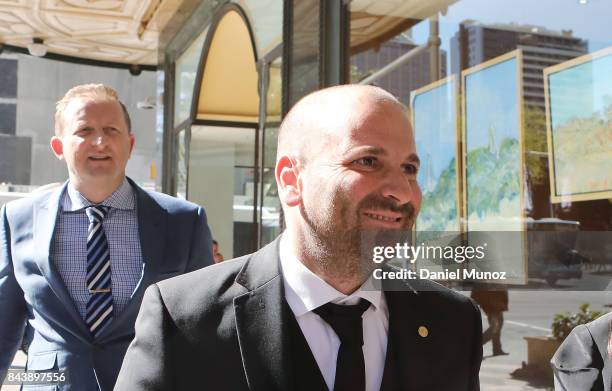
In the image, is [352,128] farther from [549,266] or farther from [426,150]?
[426,150]

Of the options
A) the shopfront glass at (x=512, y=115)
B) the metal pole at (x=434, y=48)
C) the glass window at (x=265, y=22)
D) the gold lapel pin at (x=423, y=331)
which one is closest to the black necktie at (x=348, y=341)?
the gold lapel pin at (x=423, y=331)

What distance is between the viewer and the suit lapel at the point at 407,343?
3.93 ft

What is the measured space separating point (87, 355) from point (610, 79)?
2094mm

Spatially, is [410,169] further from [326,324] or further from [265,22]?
[265,22]

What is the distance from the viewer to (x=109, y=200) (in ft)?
7.78

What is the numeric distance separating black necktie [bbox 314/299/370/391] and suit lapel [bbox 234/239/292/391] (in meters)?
0.07

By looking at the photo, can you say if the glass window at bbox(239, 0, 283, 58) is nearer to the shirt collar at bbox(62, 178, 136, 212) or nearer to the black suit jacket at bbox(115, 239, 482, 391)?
the shirt collar at bbox(62, 178, 136, 212)

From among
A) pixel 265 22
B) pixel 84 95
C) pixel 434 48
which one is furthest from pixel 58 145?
pixel 265 22

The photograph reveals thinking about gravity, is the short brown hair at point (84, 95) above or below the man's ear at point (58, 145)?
above

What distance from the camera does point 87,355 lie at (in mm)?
2143

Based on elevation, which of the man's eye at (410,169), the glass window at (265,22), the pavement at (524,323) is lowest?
the pavement at (524,323)

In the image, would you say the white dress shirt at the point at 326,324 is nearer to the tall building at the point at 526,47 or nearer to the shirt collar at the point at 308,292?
the shirt collar at the point at 308,292

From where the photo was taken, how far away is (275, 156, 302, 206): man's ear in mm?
1262

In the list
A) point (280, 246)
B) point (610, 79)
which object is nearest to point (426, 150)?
Result: point (610, 79)
